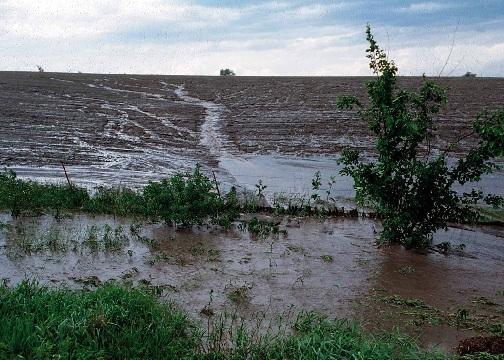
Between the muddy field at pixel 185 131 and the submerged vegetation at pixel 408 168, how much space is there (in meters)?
4.13

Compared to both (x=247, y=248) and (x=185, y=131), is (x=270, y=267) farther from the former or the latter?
(x=185, y=131)

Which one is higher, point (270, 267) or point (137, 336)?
point (137, 336)

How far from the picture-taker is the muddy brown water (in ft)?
23.8

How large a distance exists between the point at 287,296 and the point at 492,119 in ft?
14.8

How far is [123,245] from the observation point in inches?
368

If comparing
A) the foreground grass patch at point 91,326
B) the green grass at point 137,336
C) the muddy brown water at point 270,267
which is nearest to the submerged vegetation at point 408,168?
the muddy brown water at point 270,267

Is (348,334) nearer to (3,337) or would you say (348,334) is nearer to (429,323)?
(429,323)

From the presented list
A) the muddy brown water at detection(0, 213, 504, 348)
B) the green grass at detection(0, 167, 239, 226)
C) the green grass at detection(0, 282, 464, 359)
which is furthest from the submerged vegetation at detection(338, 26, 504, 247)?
the green grass at detection(0, 282, 464, 359)

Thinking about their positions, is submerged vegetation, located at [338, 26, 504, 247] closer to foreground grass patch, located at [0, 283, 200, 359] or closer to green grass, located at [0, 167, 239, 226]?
green grass, located at [0, 167, 239, 226]

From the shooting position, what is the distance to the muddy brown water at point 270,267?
23.8ft

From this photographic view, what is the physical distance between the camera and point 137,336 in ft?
17.9

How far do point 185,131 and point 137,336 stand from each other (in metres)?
17.7

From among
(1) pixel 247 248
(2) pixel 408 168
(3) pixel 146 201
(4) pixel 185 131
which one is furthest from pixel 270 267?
(4) pixel 185 131

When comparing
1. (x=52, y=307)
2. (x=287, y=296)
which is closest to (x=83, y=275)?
(x=52, y=307)
